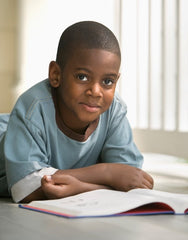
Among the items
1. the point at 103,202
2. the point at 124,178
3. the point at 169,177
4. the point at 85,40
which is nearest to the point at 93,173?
the point at 124,178

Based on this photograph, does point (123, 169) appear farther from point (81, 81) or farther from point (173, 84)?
point (173, 84)

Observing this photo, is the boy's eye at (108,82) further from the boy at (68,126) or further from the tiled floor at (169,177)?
the tiled floor at (169,177)

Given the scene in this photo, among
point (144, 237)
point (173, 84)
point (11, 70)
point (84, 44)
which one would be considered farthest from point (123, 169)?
point (11, 70)

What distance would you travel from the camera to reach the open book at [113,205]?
795 millimetres

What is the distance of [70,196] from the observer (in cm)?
95

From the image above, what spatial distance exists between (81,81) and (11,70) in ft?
6.80

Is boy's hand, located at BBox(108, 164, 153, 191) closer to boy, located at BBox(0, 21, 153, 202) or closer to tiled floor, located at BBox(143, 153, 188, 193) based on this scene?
boy, located at BBox(0, 21, 153, 202)

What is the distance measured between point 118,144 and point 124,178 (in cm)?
14

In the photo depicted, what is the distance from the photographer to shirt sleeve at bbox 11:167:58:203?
98 centimetres

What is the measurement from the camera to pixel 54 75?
1.09 metres

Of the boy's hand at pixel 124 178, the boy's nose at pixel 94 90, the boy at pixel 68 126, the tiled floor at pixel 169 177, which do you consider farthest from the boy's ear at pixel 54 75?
the tiled floor at pixel 169 177

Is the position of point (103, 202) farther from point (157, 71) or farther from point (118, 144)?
point (157, 71)

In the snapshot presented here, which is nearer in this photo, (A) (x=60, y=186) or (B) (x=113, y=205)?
(B) (x=113, y=205)

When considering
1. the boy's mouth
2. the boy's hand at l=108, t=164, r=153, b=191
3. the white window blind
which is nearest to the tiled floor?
the white window blind
